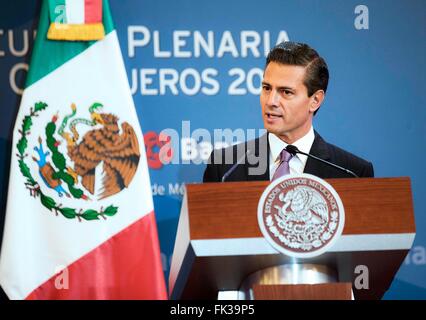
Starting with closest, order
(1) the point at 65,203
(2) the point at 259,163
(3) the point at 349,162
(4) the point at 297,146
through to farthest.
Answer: (2) the point at 259,163, (4) the point at 297,146, (3) the point at 349,162, (1) the point at 65,203

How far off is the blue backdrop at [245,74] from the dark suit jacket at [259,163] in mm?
392

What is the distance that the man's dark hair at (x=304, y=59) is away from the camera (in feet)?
10.4

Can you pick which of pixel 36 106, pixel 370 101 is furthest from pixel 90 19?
pixel 370 101

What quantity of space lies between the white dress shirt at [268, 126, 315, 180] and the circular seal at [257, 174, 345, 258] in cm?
107

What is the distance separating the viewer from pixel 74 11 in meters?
3.64

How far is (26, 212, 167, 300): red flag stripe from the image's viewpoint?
A: 142 inches

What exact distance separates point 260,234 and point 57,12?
2.29m

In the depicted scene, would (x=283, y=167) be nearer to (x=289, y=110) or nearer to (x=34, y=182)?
(x=289, y=110)

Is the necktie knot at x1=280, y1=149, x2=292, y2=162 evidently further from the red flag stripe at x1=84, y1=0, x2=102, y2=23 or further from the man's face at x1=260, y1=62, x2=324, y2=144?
the red flag stripe at x1=84, y1=0, x2=102, y2=23

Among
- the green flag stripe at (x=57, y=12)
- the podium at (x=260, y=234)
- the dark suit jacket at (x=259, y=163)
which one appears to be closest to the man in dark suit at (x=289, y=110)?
the dark suit jacket at (x=259, y=163)

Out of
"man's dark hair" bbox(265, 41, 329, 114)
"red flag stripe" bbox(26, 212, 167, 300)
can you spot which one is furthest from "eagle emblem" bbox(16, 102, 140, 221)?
"man's dark hair" bbox(265, 41, 329, 114)

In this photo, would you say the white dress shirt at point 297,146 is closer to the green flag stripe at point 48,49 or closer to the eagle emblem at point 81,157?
the eagle emblem at point 81,157

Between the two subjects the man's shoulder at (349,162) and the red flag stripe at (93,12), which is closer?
the man's shoulder at (349,162)

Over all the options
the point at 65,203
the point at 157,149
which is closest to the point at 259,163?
the point at 157,149
